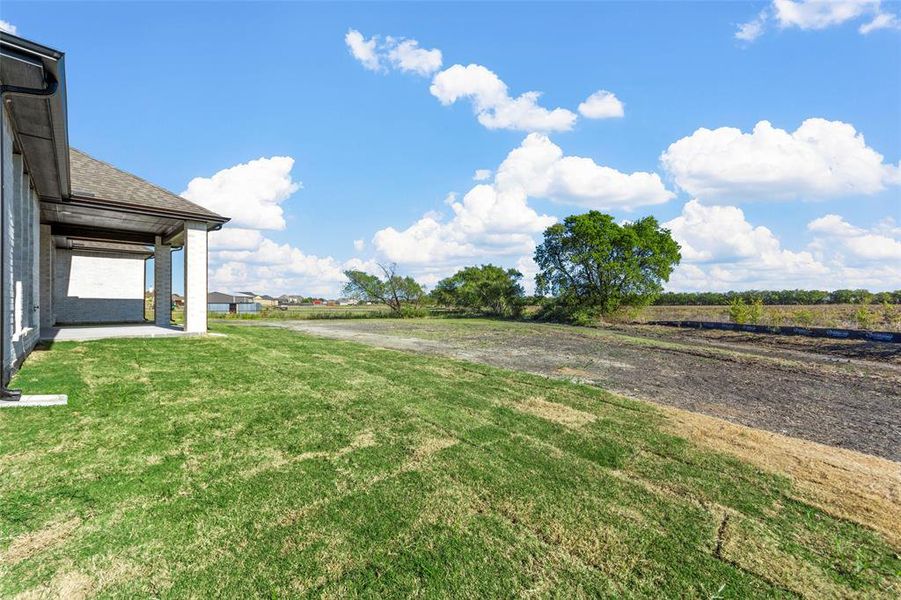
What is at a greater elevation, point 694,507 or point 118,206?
point 118,206

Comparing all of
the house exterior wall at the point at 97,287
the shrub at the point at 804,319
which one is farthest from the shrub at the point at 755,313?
the house exterior wall at the point at 97,287

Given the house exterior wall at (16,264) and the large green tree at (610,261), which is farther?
the large green tree at (610,261)

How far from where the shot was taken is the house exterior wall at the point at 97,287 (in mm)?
14070

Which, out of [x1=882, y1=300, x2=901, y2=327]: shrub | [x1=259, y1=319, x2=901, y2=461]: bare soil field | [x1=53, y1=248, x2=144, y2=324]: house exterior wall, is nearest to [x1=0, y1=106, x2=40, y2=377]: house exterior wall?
[x1=259, y1=319, x2=901, y2=461]: bare soil field

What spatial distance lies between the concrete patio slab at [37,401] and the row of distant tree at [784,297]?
2361 cm

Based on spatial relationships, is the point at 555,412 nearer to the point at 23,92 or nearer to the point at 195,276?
the point at 23,92

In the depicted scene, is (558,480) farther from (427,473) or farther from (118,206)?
(118,206)

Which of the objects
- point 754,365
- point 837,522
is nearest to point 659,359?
point 754,365

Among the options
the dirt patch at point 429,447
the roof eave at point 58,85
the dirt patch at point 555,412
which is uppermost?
the roof eave at point 58,85

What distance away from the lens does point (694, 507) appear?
9.00 feet

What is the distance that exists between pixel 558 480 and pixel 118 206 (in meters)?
10.7

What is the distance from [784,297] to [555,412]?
119 feet

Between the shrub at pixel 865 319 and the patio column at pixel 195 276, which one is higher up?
the patio column at pixel 195 276

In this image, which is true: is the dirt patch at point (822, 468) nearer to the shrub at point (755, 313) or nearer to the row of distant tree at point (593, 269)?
the shrub at point (755, 313)
